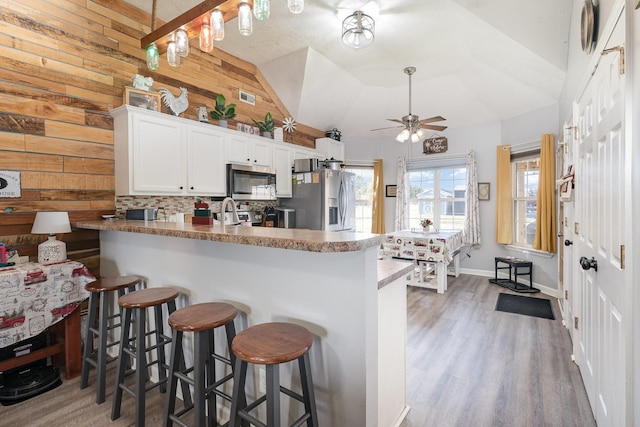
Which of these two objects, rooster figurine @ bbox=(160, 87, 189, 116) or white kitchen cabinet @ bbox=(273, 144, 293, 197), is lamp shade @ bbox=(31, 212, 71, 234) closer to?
rooster figurine @ bbox=(160, 87, 189, 116)

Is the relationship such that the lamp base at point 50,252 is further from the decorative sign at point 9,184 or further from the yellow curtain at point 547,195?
the yellow curtain at point 547,195

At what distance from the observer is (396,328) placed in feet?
5.64

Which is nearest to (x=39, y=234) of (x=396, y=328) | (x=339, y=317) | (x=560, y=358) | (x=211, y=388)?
(x=211, y=388)

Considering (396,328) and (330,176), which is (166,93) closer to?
(330,176)

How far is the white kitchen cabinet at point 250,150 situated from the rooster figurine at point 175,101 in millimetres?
598

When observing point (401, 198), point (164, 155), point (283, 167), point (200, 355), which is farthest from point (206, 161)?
point (401, 198)

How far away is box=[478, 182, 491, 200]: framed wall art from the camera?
526 centimetres

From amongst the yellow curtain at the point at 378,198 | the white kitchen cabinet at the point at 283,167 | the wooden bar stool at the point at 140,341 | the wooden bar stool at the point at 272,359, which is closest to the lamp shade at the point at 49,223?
the wooden bar stool at the point at 140,341

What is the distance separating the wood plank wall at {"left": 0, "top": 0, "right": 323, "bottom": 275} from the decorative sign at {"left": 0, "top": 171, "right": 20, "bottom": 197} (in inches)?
1.4

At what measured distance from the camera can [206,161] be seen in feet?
11.0

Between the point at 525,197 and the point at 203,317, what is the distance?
17.2 feet

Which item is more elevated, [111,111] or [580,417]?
[111,111]

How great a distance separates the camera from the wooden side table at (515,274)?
4.45 meters

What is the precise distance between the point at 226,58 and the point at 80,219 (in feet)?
8.57
